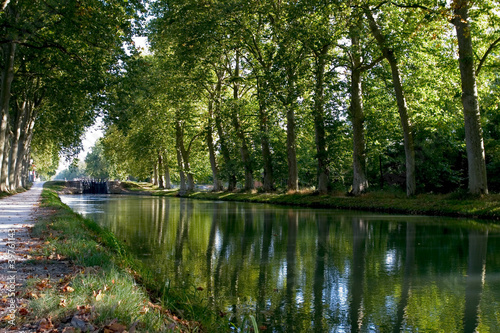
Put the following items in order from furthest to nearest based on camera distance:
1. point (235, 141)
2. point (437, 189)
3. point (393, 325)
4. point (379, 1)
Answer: point (235, 141) → point (437, 189) → point (379, 1) → point (393, 325)

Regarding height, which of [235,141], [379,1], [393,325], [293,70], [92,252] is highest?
[379,1]

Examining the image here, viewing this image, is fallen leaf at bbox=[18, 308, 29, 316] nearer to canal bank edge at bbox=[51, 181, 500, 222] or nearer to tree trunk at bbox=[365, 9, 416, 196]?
canal bank edge at bbox=[51, 181, 500, 222]

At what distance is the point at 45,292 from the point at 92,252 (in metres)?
2.49

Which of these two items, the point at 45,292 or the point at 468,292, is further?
the point at 468,292

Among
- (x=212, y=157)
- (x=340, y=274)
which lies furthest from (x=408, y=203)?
(x=212, y=157)

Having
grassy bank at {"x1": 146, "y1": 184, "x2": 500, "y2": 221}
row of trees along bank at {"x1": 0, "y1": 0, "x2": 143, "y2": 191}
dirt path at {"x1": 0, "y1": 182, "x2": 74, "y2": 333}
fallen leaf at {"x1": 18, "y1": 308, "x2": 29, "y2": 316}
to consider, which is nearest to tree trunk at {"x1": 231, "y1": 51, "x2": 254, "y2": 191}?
grassy bank at {"x1": 146, "y1": 184, "x2": 500, "y2": 221}

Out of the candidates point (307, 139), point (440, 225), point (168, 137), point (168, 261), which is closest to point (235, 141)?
point (307, 139)

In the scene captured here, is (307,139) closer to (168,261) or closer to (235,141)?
(235,141)

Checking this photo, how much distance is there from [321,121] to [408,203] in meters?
8.06

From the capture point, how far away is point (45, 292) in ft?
14.4

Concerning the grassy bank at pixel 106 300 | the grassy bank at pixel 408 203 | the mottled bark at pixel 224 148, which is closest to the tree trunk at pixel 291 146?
the grassy bank at pixel 408 203

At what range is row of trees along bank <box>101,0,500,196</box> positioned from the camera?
18969 millimetres

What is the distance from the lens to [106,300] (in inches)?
161

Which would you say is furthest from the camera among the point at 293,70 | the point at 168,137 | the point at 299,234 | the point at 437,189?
the point at 168,137
